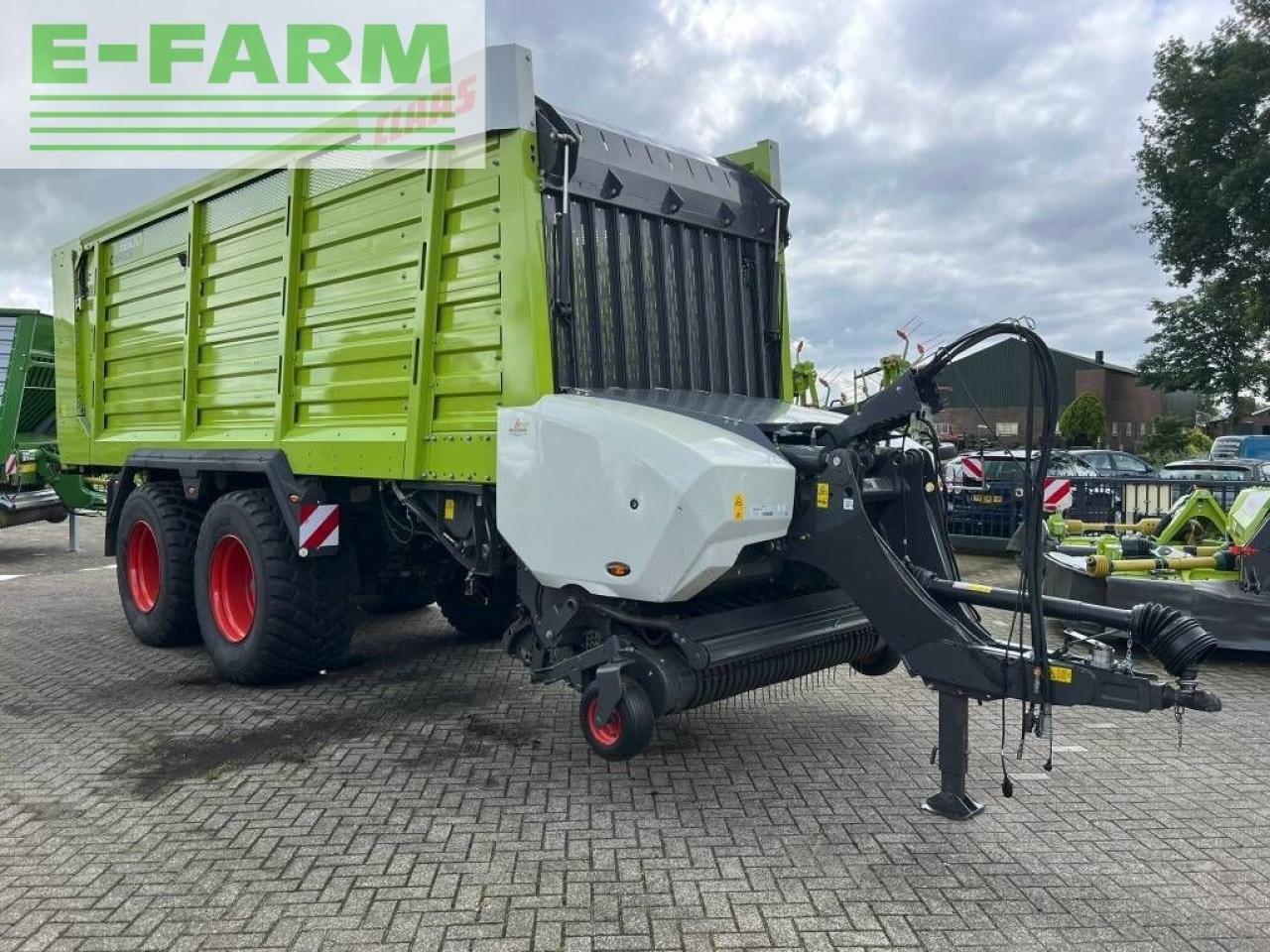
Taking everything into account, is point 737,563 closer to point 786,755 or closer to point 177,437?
point 786,755

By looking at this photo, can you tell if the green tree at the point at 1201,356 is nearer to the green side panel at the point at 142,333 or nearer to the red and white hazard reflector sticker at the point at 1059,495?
the red and white hazard reflector sticker at the point at 1059,495

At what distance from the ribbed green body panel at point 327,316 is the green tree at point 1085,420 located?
38.7 m

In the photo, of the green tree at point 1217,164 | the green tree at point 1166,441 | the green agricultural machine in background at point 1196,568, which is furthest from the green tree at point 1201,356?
the green agricultural machine in background at point 1196,568

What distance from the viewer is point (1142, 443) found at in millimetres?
41219

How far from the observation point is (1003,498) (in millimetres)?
11289

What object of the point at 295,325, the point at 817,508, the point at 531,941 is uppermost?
the point at 295,325

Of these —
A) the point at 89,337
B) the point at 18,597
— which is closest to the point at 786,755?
the point at 89,337

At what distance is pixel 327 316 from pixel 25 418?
854 cm

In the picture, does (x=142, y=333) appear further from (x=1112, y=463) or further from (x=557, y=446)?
(x=1112, y=463)

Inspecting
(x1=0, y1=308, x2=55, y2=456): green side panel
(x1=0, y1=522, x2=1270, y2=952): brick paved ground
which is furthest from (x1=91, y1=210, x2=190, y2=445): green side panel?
(x1=0, y1=308, x2=55, y2=456): green side panel

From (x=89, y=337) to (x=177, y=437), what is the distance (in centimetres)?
187

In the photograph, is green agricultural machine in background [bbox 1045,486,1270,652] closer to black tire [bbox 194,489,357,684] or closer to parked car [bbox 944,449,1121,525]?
parked car [bbox 944,449,1121,525]

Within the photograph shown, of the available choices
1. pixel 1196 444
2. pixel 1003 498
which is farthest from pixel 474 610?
pixel 1196 444

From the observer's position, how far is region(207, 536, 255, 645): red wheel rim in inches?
226
